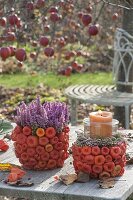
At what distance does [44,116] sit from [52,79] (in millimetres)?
6716

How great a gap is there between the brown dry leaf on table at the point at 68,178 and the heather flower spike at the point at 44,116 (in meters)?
0.29

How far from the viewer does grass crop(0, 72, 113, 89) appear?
377 inches

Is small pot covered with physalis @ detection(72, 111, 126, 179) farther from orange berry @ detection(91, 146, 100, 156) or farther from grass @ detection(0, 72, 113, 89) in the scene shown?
grass @ detection(0, 72, 113, 89)

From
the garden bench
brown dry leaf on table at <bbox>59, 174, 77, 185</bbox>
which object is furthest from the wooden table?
the garden bench

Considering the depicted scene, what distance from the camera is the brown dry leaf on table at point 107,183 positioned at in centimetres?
295

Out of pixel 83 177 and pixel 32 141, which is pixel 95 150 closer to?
pixel 83 177

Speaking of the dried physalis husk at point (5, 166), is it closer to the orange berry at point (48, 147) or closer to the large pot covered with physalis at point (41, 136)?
the large pot covered with physalis at point (41, 136)

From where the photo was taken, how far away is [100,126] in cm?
315

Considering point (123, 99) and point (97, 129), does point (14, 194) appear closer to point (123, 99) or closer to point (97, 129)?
point (97, 129)

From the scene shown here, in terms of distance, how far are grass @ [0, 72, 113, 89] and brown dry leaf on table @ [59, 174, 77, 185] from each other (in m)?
6.24

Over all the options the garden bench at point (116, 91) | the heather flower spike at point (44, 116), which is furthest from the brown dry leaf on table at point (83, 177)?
the garden bench at point (116, 91)

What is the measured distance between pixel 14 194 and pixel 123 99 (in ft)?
10.0

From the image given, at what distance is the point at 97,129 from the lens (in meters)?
3.16

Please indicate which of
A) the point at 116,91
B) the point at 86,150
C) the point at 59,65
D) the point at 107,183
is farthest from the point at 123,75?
the point at 59,65
